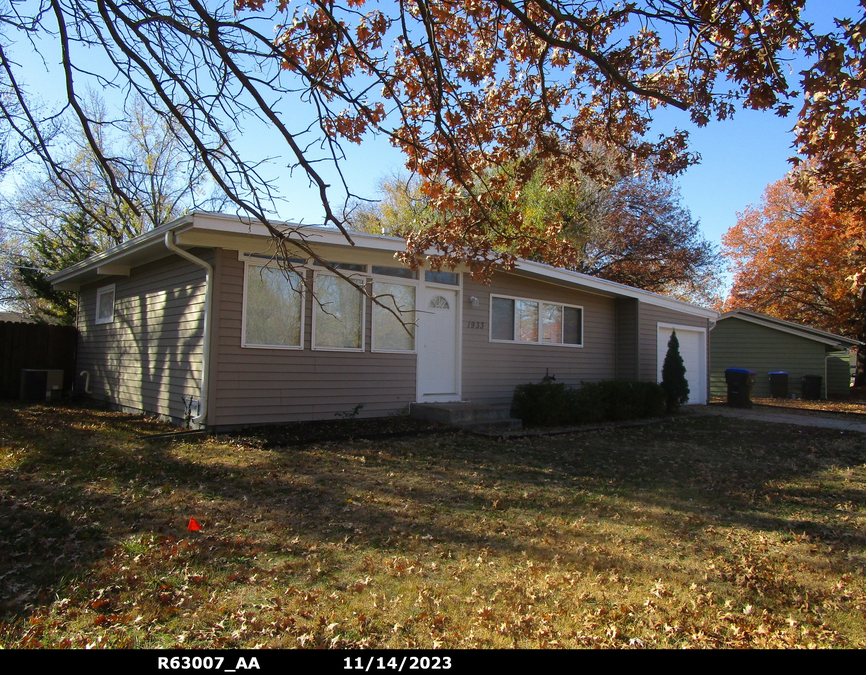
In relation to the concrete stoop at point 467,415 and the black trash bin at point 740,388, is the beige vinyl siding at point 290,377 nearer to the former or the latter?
the concrete stoop at point 467,415

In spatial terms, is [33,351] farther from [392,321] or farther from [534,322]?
[534,322]

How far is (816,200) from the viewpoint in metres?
25.0

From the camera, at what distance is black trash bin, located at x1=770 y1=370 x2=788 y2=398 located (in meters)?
19.8

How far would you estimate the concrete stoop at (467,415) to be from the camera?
9.66m

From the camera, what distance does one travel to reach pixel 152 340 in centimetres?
1032

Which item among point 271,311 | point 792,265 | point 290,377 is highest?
point 792,265

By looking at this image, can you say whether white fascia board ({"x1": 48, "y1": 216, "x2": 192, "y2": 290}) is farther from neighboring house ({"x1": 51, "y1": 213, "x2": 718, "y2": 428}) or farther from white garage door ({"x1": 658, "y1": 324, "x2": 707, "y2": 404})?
white garage door ({"x1": 658, "y1": 324, "x2": 707, "y2": 404})

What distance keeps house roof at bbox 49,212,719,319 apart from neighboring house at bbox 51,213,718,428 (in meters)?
0.03

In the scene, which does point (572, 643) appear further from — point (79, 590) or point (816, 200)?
point (816, 200)

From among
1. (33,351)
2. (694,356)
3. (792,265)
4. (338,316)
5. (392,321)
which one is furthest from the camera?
(792,265)

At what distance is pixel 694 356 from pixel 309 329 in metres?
11.6

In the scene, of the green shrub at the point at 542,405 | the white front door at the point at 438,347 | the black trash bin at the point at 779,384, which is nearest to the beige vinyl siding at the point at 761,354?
the black trash bin at the point at 779,384

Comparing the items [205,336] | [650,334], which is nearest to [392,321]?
[205,336]

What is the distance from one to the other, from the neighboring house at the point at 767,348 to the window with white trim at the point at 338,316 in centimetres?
1565
